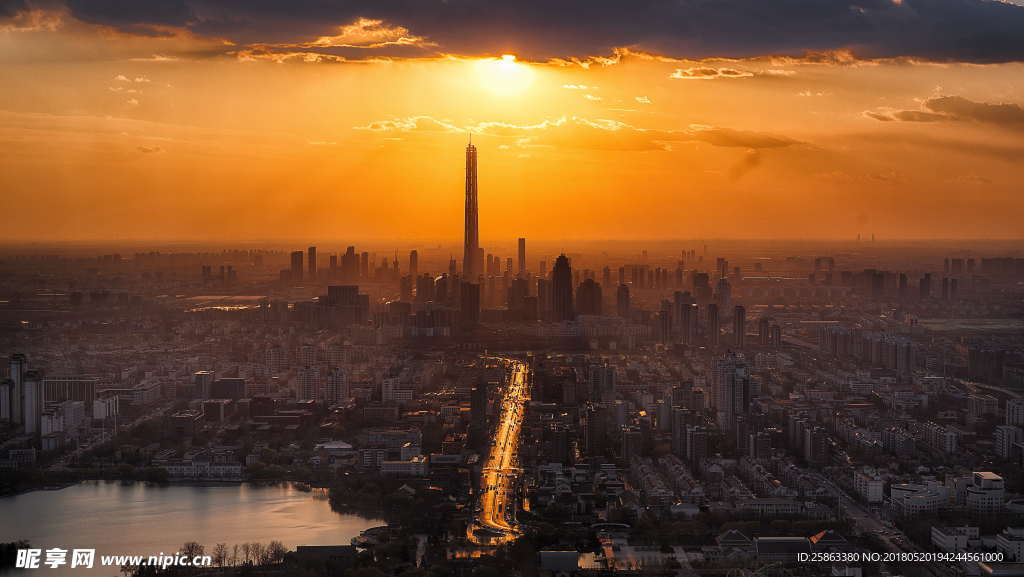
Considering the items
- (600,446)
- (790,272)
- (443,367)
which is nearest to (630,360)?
(443,367)

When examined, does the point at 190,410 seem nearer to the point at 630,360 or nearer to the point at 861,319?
the point at 630,360

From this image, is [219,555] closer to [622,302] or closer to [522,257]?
[622,302]

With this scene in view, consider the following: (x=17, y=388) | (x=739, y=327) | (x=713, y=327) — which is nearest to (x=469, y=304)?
(x=713, y=327)

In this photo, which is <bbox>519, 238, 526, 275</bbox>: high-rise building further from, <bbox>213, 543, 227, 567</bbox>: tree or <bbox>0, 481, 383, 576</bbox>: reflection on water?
<bbox>213, 543, 227, 567</bbox>: tree

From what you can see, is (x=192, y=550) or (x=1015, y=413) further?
(x=1015, y=413)

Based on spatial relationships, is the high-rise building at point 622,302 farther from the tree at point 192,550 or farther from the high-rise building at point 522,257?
the tree at point 192,550
